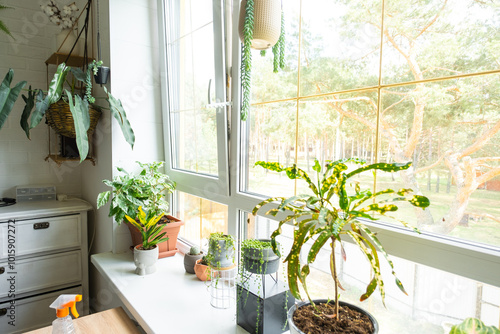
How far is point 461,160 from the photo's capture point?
79 cm

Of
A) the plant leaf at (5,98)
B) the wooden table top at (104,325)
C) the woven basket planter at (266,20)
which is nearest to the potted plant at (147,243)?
the wooden table top at (104,325)

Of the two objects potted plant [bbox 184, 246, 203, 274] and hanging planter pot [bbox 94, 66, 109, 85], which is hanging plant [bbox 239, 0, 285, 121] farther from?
hanging planter pot [bbox 94, 66, 109, 85]

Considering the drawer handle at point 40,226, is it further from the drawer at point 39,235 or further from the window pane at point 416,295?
the window pane at point 416,295

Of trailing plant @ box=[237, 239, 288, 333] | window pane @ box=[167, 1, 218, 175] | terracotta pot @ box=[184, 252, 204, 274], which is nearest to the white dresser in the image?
window pane @ box=[167, 1, 218, 175]

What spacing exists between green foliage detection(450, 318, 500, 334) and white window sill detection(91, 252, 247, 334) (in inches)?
27.4

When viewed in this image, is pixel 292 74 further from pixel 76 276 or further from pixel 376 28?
pixel 76 276

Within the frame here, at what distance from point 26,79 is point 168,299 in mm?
2083

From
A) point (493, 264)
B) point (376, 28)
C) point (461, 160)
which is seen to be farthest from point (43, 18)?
point (493, 264)

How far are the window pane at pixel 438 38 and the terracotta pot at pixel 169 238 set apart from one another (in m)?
1.39

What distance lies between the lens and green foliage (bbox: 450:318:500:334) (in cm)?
64

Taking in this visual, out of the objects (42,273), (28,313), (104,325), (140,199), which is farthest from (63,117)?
(28,313)

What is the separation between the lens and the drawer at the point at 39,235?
195 cm

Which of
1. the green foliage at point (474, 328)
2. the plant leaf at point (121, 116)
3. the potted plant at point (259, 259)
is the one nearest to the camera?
the green foliage at point (474, 328)

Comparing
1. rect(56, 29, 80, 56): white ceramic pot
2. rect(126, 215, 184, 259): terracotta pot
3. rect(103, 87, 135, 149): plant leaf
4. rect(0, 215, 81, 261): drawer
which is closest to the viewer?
rect(103, 87, 135, 149): plant leaf
